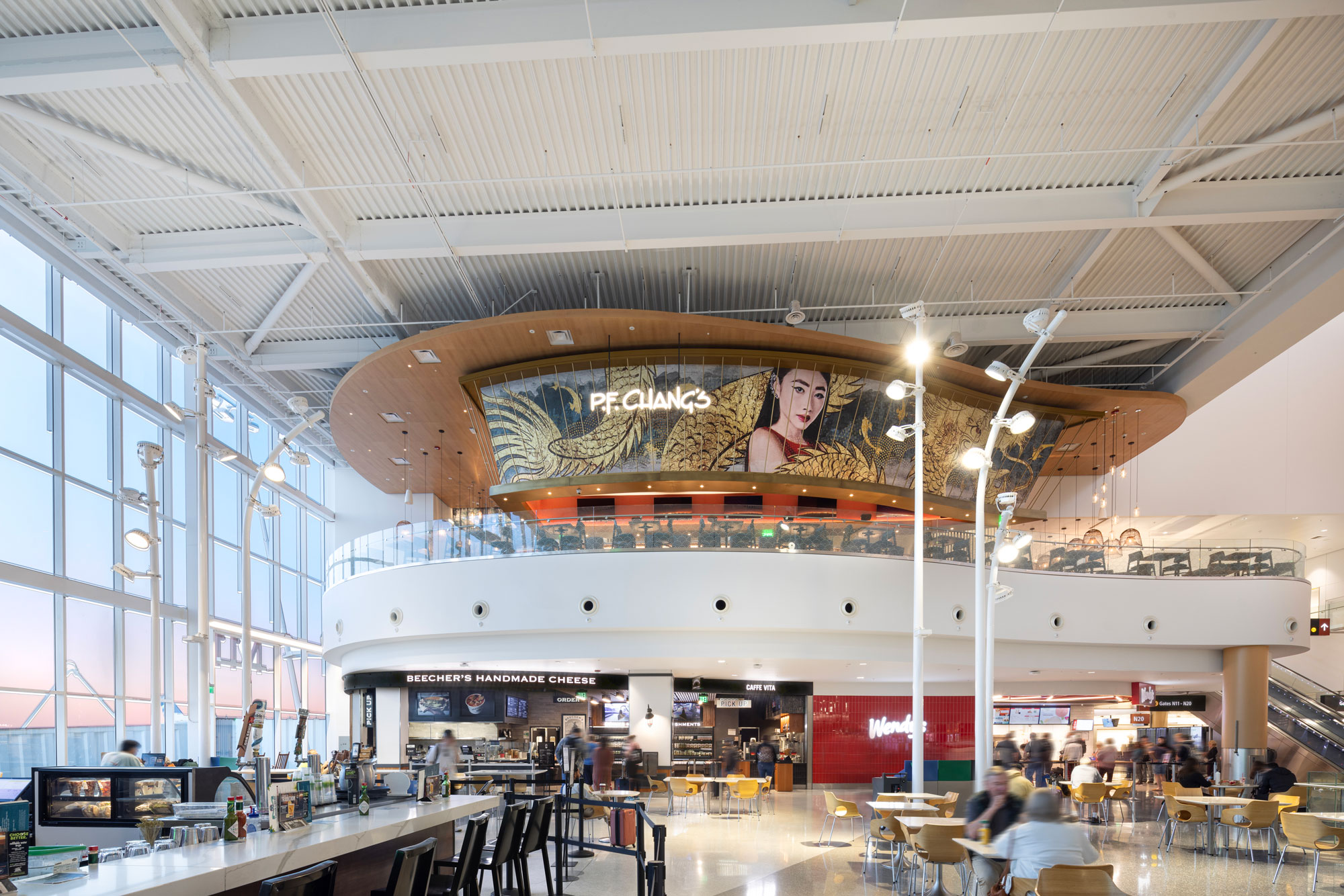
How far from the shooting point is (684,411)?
19250mm

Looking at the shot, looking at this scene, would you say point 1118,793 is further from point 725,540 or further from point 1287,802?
point 725,540

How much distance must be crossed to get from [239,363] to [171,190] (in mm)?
7144

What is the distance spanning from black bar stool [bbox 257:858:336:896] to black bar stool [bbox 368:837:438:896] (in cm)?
50

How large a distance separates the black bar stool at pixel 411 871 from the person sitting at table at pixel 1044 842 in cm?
398

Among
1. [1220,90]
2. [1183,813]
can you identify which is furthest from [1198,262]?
[1183,813]

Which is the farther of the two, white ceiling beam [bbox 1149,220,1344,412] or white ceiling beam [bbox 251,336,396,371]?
white ceiling beam [bbox 251,336,396,371]

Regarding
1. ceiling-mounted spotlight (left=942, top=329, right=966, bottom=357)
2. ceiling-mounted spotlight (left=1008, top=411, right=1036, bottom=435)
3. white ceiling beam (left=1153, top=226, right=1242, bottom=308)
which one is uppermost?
white ceiling beam (left=1153, top=226, right=1242, bottom=308)

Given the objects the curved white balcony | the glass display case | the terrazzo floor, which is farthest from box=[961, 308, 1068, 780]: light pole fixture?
the glass display case

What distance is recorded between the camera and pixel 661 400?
19.0 meters

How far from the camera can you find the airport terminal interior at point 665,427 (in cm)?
1037

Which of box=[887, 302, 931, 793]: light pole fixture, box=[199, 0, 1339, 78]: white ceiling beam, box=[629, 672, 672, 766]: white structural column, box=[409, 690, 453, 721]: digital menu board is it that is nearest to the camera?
box=[199, 0, 1339, 78]: white ceiling beam

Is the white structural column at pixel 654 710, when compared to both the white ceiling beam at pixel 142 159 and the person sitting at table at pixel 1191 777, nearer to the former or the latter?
the person sitting at table at pixel 1191 777

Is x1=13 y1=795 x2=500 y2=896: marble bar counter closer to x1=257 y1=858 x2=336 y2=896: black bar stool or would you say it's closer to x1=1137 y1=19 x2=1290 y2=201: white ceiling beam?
x1=257 y1=858 x2=336 y2=896: black bar stool

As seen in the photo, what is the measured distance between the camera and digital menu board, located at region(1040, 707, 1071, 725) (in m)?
27.3
